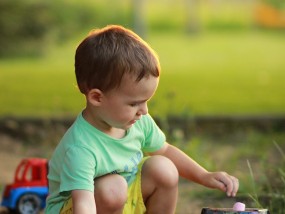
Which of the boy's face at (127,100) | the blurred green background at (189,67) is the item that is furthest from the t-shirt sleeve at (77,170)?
the blurred green background at (189,67)

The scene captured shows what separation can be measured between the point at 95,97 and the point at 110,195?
36 cm

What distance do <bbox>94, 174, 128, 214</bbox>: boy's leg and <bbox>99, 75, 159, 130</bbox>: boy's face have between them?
22 cm

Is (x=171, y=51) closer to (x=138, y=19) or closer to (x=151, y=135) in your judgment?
(x=138, y=19)

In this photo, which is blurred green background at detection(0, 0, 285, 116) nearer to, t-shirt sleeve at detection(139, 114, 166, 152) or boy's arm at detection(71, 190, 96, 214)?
t-shirt sleeve at detection(139, 114, 166, 152)

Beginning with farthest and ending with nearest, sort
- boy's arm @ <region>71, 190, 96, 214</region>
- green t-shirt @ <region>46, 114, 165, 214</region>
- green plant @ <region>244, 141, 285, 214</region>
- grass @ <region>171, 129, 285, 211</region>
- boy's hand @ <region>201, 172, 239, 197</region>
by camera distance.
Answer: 1. grass @ <region>171, 129, 285, 211</region>
2. green plant @ <region>244, 141, 285, 214</region>
3. boy's hand @ <region>201, 172, 239, 197</region>
4. green t-shirt @ <region>46, 114, 165, 214</region>
5. boy's arm @ <region>71, 190, 96, 214</region>

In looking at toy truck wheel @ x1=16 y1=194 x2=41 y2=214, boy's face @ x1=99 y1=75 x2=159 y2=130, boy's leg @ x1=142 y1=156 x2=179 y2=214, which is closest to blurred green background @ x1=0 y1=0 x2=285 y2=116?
toy truck wheel @ x1=16 y1=194 x2=41 y2=214

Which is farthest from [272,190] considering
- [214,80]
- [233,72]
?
[233,72]

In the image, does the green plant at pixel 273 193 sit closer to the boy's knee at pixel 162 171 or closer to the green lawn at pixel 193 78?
the boy's knee at pixel 162 171

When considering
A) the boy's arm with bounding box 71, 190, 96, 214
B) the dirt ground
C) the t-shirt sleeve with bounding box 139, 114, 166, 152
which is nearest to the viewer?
the boy's arm with bounding box 71, 190, 96, 214

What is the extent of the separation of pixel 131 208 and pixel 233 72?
628cm

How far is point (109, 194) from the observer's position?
10.3ft

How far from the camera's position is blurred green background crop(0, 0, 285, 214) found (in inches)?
229

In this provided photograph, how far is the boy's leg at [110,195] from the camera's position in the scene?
315 centimetres

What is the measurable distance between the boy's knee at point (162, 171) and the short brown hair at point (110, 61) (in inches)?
15.5
